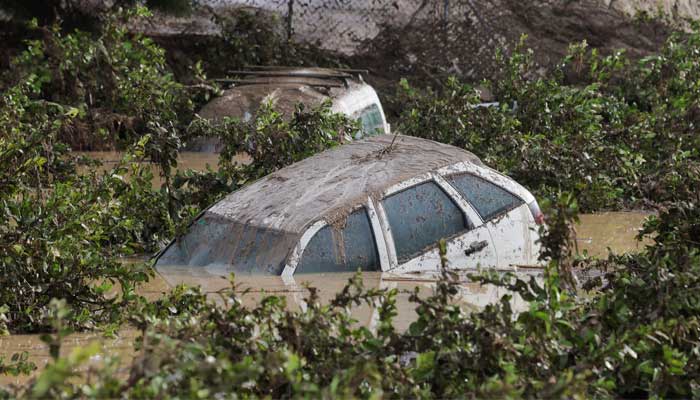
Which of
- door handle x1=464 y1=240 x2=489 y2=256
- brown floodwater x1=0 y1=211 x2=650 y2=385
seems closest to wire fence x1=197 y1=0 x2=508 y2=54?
brown floodwater x1=0 y1=211 x2=650 y2=385

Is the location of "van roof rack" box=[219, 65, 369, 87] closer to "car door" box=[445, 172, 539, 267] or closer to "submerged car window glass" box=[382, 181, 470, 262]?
"car door" box=[445, 172, 539, 267]

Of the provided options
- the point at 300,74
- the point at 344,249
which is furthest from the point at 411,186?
the point at 300,74

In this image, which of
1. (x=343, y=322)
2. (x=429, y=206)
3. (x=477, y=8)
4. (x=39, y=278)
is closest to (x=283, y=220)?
(x=429, y=206)

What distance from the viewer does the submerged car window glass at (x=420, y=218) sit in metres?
9.41

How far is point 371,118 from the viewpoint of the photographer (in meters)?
16.1

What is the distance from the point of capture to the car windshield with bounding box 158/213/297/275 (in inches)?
359

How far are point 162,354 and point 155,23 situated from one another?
18.2 meters

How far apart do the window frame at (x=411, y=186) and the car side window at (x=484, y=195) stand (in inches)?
3.0

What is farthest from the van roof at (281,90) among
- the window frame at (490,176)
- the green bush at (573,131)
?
the window frame at (490,176)

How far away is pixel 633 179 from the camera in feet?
48.5

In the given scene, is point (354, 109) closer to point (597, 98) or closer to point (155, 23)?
point (597, 98)

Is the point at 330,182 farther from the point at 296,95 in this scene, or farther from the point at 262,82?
the point at 262,82

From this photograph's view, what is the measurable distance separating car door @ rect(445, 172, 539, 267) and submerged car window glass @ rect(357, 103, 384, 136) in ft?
18.3

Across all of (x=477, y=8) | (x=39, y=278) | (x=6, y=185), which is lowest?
(x=39, y=278)
